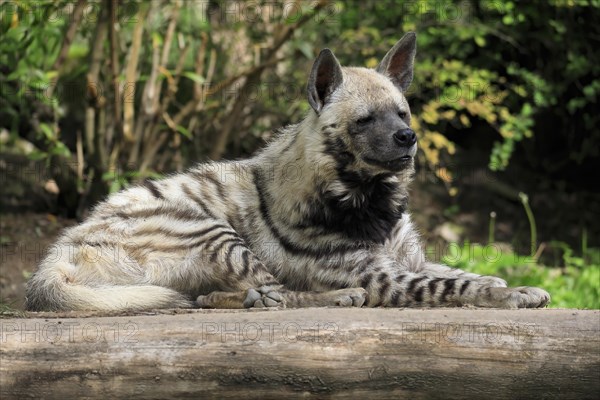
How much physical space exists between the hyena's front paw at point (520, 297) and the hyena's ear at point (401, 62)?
4.76ft

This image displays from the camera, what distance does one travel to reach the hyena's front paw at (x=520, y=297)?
4.44m

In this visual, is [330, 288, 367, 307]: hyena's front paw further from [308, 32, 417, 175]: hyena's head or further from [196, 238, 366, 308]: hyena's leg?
[308, 32, 417, 175]: hyena's head

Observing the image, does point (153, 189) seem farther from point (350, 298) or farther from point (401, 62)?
point (401, 62)

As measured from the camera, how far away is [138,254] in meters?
4.88

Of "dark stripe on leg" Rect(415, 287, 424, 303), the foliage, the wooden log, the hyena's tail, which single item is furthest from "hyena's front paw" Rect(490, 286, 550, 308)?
the foliage

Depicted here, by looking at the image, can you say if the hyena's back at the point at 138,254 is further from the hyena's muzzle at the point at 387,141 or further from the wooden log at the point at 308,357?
the hyena's muzzle at the point at 387,141

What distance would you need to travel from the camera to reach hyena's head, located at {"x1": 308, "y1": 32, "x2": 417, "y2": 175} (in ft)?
15.8

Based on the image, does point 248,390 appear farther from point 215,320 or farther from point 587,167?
point 587,167

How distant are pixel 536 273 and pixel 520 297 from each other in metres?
3.09

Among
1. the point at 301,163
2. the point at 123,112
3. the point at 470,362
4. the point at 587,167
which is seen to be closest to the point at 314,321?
the point at 470,362

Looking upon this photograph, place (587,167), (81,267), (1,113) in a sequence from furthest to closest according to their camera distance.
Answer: (587,167), (1,113), (81,267)

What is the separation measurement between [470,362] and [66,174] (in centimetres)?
485

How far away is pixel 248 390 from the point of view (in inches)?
147

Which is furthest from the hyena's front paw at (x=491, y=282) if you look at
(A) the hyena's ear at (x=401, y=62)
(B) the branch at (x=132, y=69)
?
(B) the branch at (x=132, y=69)
